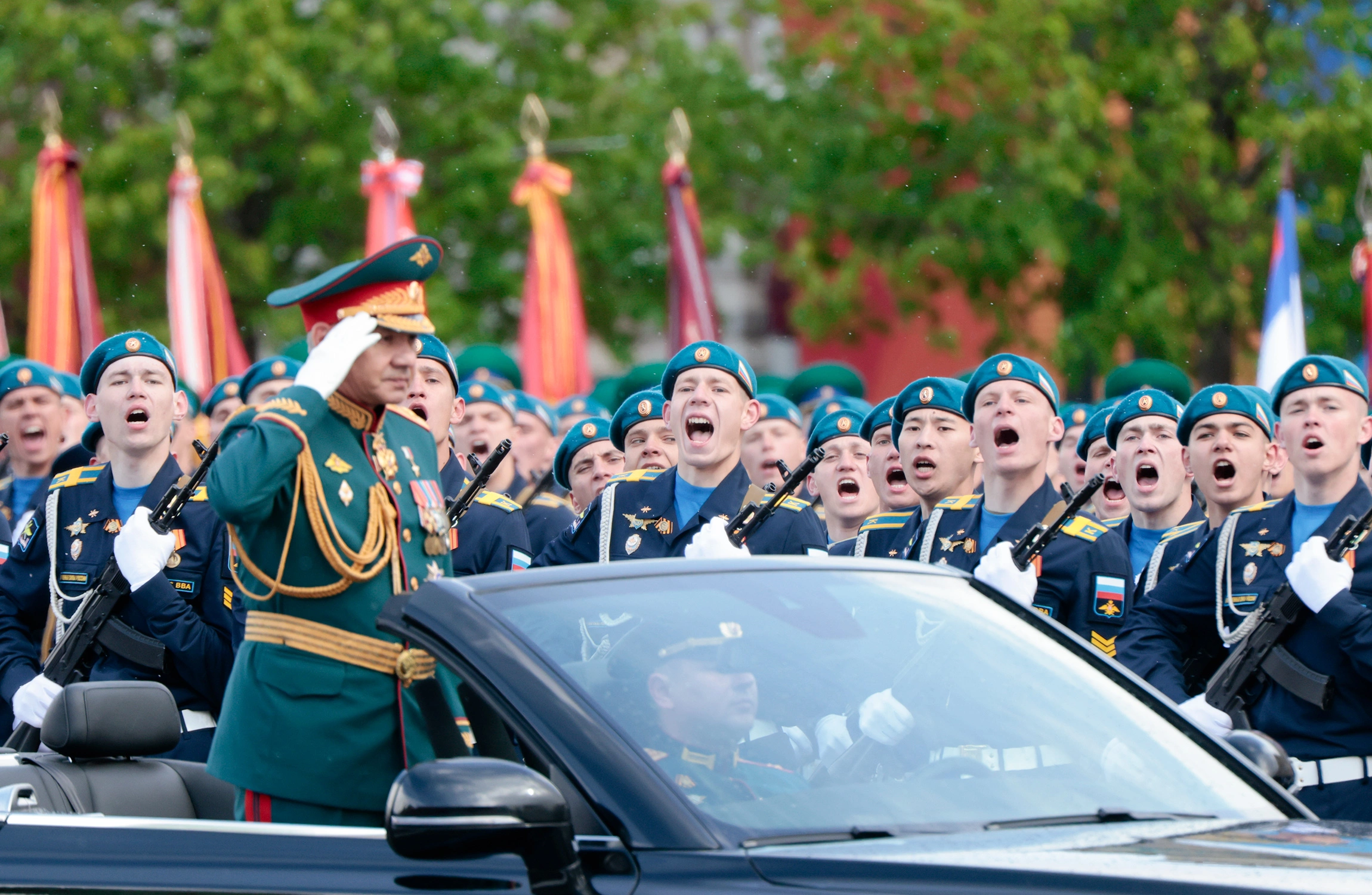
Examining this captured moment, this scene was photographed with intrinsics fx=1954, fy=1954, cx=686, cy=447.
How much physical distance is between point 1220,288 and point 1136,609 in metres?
13.1

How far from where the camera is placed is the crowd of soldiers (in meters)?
3.93

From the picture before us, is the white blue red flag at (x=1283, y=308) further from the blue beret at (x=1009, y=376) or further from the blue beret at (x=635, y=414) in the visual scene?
the blue beret at (x=1009, y=376)

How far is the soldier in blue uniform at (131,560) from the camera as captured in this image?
6652 mm

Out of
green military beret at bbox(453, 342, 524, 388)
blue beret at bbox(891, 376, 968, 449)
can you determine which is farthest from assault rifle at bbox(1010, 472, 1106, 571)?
green military beret at bbox(453, 342, 524, 388)

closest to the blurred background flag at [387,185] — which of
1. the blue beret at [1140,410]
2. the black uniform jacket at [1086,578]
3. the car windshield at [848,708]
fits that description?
the blue beret at [1140,410]

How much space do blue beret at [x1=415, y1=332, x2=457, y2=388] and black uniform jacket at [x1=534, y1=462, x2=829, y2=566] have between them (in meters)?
0.94

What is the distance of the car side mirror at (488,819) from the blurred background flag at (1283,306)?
11.5 meters

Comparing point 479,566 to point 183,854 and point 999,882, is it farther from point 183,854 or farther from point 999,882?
point 999,882

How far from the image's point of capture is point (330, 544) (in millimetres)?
3992

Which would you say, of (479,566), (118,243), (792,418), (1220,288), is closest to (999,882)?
(479,566)

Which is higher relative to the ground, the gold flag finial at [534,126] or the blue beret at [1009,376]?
the gold flag finial at [534,126]

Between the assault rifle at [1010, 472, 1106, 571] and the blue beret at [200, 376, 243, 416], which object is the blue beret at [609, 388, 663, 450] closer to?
the blue beret at [200, 376, 243, 416]

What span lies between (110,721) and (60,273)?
1277 cm

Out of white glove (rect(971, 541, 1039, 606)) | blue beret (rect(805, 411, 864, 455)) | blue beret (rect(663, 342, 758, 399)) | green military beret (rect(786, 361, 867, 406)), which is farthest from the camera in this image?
green military beret (rect(786, 361, 867, 406))
